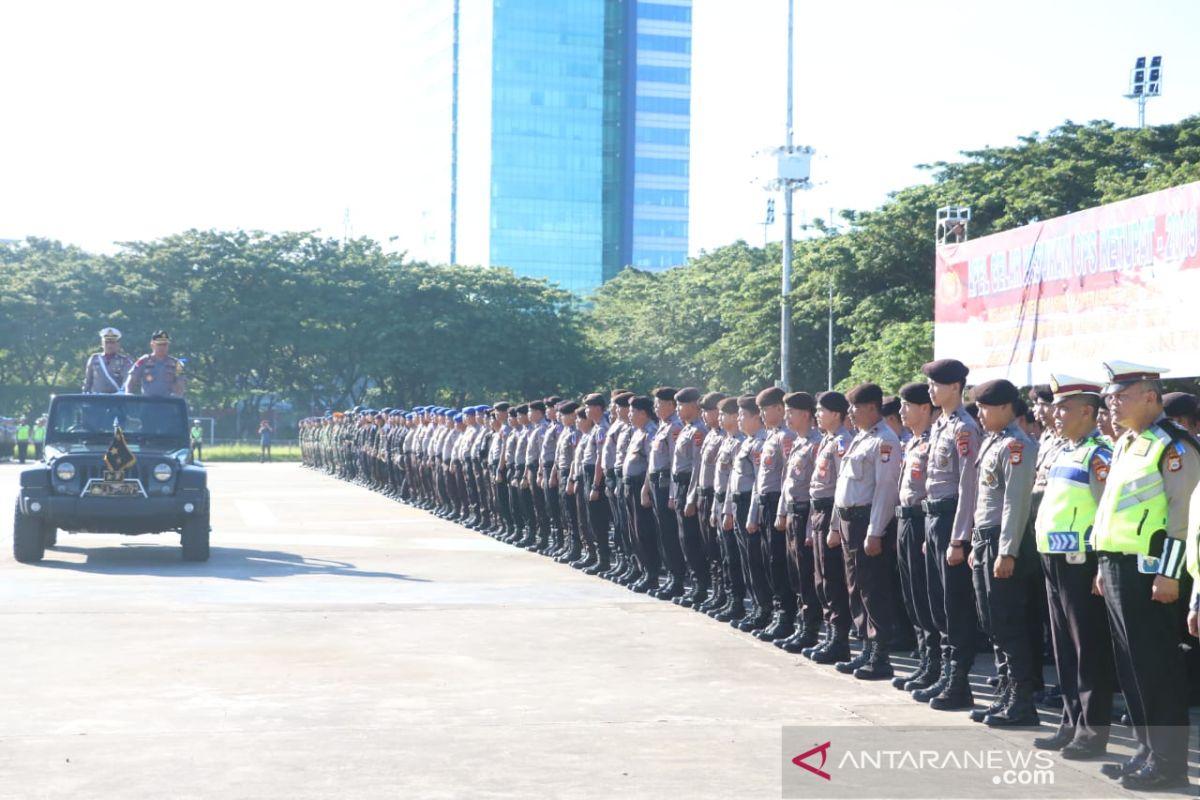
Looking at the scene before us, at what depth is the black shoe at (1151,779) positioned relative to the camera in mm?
6379

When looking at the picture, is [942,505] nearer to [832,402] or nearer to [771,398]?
[832,402]

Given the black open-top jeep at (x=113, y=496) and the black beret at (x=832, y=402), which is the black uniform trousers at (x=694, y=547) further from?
the black open-top jeep at (x=113, y=496)

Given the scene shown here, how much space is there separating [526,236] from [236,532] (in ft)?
322

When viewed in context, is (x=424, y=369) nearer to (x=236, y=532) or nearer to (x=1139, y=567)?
(x=236, y=532)

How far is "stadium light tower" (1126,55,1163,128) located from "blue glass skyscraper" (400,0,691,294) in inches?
3005

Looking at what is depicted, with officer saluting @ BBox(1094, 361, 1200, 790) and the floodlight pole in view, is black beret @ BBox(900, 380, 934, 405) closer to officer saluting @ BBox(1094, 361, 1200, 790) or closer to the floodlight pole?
officer saluting @ BBox(1094, 361, 1200, 790)

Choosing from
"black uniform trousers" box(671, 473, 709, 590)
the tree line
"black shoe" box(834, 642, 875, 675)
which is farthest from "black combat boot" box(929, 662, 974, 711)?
the tree line

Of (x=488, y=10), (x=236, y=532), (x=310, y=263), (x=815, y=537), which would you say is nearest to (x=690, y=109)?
(x=488, y=10)

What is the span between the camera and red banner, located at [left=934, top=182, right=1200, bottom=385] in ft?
43.9

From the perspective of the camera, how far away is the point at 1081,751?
22.9 ft

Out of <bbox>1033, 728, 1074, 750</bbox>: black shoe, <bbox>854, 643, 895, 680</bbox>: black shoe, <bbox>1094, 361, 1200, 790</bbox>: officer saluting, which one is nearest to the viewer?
<bbox>1094, 361, 1200, 790</bbox>: officer saluting

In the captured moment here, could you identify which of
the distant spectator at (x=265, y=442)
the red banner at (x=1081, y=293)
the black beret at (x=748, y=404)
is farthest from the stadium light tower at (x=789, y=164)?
the black beret at (x=748, y=404)

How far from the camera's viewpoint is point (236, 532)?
68.1 ft

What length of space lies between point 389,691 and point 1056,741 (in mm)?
3608
